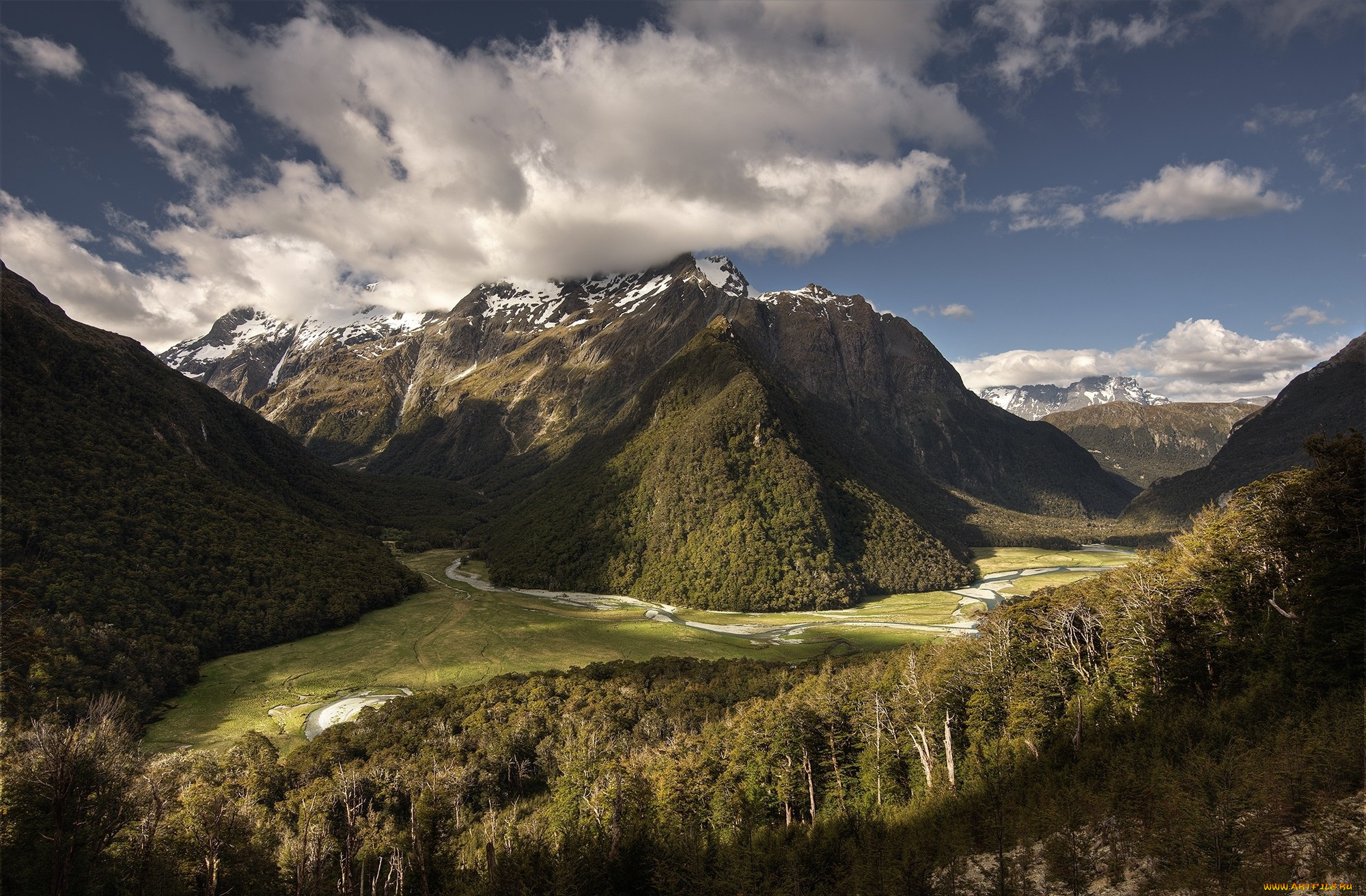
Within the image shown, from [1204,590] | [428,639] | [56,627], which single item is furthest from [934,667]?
[56,627]

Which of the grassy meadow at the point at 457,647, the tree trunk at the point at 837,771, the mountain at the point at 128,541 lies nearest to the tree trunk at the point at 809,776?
the tree trunk at the point at 837,771

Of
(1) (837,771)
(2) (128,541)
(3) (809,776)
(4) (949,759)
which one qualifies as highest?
(2) (128,541)

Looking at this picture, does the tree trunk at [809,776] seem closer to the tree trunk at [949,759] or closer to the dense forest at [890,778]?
the dense forest at [890,778]

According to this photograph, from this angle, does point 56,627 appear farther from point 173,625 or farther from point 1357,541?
point 1357,541

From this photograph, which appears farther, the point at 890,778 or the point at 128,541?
the point at 128,541

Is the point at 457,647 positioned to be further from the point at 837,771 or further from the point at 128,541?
the point at 837,771

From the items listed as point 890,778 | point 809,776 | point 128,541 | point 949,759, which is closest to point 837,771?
point 809,776
